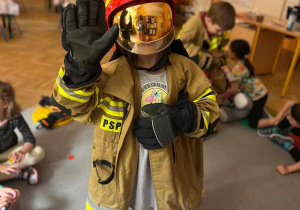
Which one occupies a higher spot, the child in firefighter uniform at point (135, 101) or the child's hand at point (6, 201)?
the child in firefighter uniform at point (135, 101)

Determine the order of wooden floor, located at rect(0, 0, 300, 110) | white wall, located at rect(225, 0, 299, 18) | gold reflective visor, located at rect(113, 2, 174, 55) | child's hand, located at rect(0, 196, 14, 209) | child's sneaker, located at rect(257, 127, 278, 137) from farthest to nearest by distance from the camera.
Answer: white wall, located at rect(225, 0, 299, 18), wooden floor, located at rect(0, 0, 300, 110), child's sneaker, located at rect(257, 127, 278, 137), child's hand, located at rect(0, 196, 14, 209), gold reflective visor, located at rect(113, 2, 174, 55)

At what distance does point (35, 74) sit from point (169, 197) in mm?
2503

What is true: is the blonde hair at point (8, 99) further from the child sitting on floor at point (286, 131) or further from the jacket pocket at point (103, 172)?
the child sitting on floor at point (286, 131)

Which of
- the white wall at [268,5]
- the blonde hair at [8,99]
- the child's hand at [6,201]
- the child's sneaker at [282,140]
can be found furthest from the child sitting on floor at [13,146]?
the white wall at [268,5]

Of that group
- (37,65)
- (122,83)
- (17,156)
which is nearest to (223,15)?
(122,83)

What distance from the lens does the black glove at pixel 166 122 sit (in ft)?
2.85

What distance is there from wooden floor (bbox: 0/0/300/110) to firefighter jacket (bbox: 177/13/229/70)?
3.71ft

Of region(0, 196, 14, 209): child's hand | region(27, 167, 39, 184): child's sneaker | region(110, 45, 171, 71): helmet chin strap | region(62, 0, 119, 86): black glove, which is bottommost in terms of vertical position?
region(27, 167, 39, 184): child's sneaker

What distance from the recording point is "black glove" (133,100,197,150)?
2.85 ft

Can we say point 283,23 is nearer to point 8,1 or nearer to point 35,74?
point 35,74

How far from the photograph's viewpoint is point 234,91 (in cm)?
255

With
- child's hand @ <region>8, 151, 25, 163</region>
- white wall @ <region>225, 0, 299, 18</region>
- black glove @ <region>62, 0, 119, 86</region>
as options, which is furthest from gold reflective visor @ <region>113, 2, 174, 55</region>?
white wall @ <region>225, 0, 299, 18</region>

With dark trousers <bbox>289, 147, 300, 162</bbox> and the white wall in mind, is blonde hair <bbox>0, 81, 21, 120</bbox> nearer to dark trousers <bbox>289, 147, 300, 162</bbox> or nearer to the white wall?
dark trousers <bbox>289, 147, 300, 162</bbox>

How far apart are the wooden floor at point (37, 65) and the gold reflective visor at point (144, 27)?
6.19ft
